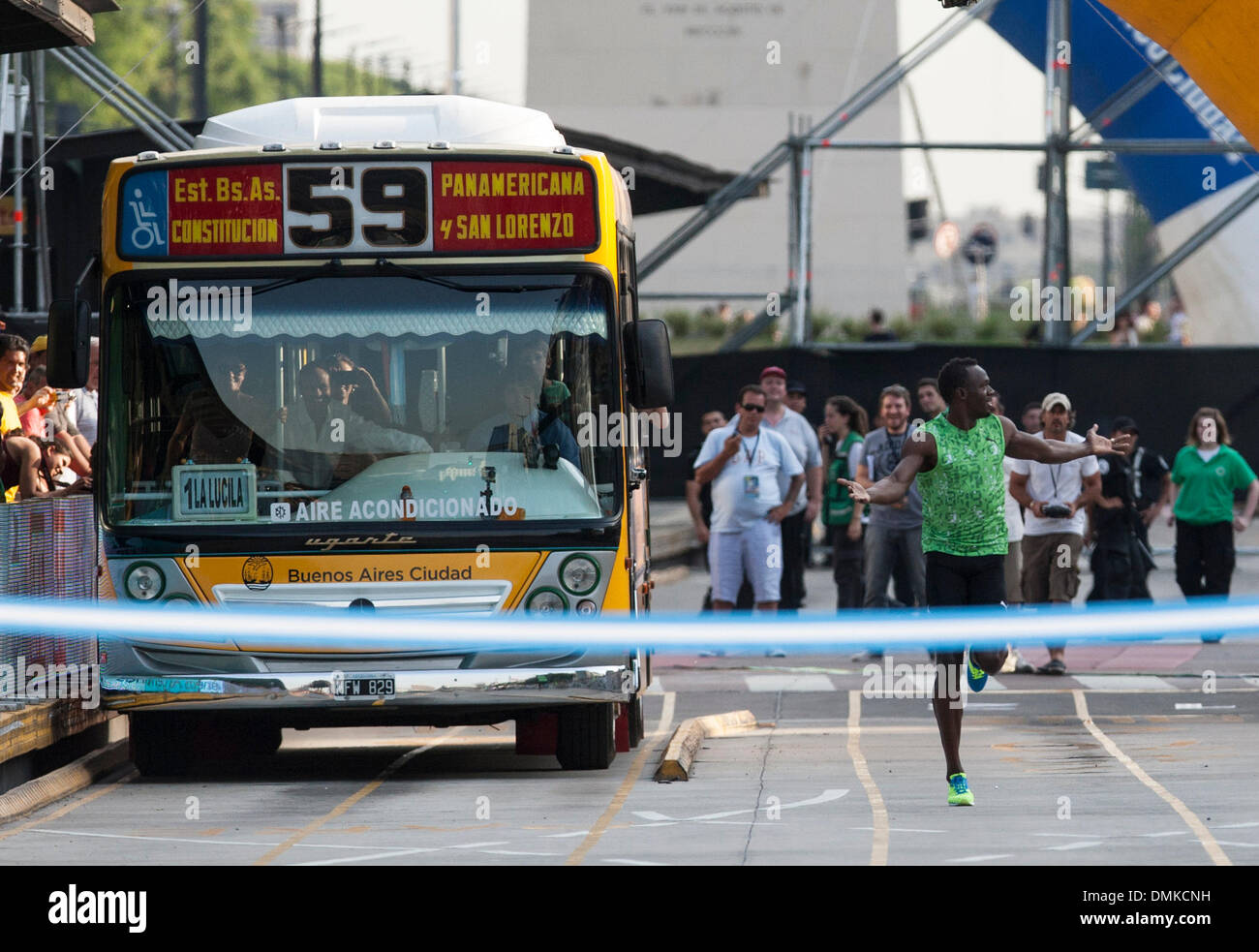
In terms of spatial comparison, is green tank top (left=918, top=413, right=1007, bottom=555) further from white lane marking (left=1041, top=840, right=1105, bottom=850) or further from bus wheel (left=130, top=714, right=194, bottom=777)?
bus wheel (left=130, top=714, right=194, bottom=777)

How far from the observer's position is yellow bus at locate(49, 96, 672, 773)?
1059 centimetres

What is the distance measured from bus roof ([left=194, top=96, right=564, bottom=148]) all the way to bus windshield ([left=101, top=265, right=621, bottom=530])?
3.04 ft

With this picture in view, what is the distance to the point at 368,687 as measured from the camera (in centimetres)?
1052

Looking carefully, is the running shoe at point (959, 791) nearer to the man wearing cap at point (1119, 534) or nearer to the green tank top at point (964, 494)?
the green tank top at point (964, 494)

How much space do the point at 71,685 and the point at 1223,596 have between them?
978 centimetres

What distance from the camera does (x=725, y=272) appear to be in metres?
52.8

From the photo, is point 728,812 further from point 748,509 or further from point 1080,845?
point 748,509

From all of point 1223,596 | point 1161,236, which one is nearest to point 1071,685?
point 1223,596

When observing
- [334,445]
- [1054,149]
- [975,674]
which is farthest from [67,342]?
[1054,149]

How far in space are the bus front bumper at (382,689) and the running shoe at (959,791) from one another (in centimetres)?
181

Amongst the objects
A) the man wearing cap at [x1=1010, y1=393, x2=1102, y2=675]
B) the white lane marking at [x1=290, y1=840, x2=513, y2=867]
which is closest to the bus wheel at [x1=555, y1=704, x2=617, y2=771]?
the white lane marking at [x1=290, y1=840, x2=513, y2=867]

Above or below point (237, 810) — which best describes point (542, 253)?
above
